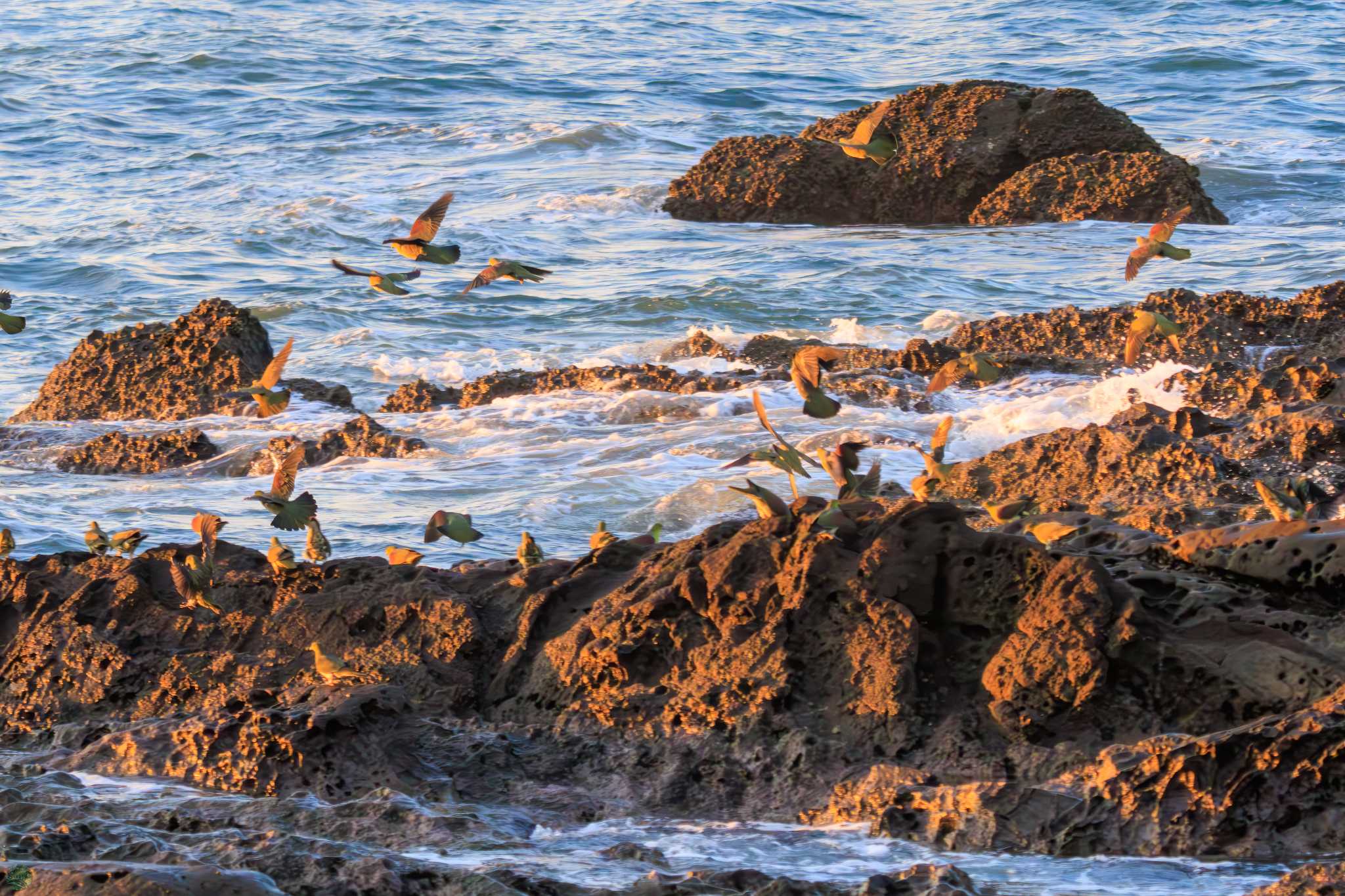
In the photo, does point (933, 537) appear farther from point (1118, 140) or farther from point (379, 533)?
point (1118, 140)

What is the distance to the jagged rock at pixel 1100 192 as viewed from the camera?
50.4ft

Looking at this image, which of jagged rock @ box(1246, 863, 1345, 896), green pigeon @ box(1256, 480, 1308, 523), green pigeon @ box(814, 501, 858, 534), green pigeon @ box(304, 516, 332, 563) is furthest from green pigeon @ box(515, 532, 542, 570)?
jagged rock @ box(1246, 863, 1345, 896)

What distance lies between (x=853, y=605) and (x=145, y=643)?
2.19m

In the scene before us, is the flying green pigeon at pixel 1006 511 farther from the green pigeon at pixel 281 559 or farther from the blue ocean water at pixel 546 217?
the green pigeon at pixel 281 559

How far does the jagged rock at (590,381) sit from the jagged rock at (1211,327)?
1.73 metres

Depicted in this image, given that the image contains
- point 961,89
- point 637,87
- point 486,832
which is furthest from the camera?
point 637,87

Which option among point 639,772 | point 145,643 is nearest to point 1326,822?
point 639,772

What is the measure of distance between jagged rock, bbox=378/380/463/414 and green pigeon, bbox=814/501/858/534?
611cm

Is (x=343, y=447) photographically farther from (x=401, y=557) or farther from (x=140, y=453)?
(x=401, y=557)

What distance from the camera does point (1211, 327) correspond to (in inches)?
359

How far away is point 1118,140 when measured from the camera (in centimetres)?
1617

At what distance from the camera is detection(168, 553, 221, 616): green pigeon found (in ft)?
16.2

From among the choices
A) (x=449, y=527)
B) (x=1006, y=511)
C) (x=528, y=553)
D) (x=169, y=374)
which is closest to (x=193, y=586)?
(x=449, y=527)

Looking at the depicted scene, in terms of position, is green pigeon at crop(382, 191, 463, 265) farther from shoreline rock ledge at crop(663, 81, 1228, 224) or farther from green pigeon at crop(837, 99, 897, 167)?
shoreline rock ledge at crop(663, 81, 1228, 224)
